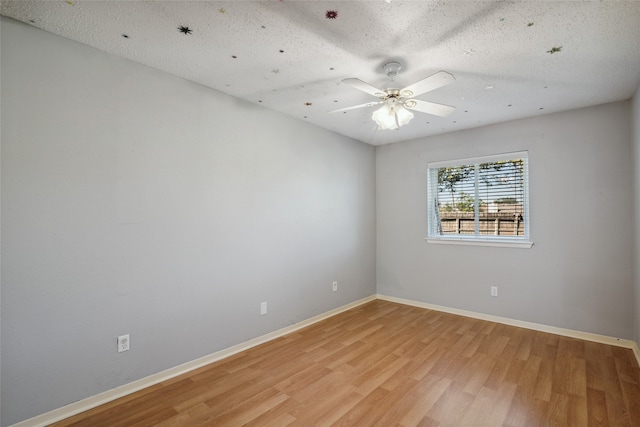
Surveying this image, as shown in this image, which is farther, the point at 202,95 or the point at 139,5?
the point at 202,95

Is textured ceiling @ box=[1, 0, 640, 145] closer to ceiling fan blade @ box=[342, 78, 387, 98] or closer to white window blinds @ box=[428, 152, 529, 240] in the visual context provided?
ceiling fan blade @ box=[342, 78, 387, 98]

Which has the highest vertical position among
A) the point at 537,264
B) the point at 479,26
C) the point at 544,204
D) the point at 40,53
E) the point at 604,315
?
the point at 479,26

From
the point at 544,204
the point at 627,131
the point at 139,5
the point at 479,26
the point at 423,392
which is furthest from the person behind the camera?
the point at 544,204

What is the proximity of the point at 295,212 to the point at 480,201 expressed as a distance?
2.42 metres

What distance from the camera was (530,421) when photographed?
1.90m

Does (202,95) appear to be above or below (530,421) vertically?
above

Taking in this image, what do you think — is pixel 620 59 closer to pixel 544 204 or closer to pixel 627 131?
pixel 627 131

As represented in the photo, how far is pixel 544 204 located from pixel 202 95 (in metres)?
3.79

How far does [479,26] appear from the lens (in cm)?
182

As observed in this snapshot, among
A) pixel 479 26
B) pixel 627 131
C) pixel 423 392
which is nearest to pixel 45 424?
pixel 423 392

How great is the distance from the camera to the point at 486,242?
12.5 ft

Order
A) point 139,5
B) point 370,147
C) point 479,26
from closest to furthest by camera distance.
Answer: point 139,5, point 479,26, point 370,147

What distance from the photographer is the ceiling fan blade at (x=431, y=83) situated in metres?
1.84

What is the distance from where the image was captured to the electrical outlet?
217 centimetres
